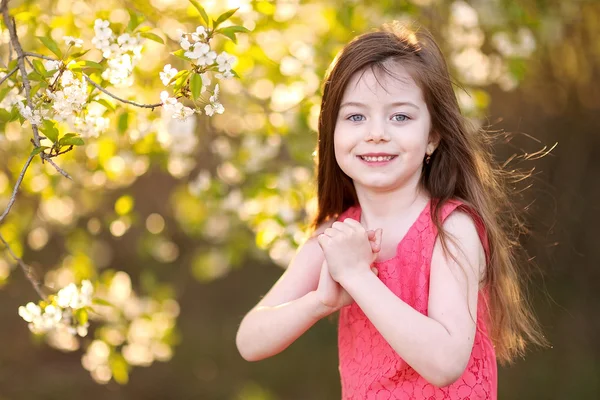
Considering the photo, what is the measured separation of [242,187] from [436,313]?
173cm

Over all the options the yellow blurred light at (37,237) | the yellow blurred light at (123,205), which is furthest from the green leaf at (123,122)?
the yellow blurred light at (37,237)

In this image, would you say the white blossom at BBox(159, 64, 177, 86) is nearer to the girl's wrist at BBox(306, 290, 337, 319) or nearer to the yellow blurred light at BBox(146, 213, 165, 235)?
the girl's wrist at BBox(306, 290, 337, 319)

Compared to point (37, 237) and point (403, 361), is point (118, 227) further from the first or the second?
point (403, 361)

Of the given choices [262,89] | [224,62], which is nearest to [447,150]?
[224,62]

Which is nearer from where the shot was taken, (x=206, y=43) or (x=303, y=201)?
(x=206, y=43)

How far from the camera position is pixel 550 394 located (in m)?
4.52

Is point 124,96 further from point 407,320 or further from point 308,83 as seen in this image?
point 407,320

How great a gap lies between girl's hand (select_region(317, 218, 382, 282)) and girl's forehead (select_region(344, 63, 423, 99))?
0.28 metres

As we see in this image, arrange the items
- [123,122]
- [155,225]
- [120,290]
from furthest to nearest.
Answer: [155,225], [120,290], [123,122]

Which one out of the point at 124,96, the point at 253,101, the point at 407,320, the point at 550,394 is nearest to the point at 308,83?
the point at 253,101

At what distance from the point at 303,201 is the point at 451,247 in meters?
1.32

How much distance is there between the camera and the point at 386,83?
173 cm

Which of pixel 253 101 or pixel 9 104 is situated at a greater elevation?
pixel 253 101

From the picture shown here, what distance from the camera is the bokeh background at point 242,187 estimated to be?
2801mm
